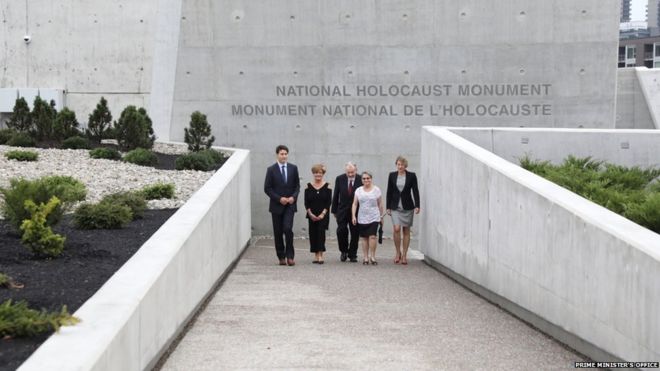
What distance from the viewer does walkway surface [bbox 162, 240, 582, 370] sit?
7.23 m

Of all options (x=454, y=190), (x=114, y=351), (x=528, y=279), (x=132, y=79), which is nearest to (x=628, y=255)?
(x=528, y=279)

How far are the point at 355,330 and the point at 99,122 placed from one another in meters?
15.4

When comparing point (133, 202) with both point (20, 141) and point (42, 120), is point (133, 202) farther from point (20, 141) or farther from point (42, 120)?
point (42, 120)

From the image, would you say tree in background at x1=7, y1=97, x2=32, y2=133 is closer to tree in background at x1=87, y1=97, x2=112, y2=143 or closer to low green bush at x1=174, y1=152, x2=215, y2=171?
tree in background at x1=87, y1=97, x2=112, y2=143

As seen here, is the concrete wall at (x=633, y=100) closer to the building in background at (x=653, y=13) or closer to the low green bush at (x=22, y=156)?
the low green bush at (x=22, y=156)

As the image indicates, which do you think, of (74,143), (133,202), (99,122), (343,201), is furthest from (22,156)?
(133,202)

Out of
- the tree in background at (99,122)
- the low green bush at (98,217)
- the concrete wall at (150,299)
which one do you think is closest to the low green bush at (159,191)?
the concrete wall at (150,299)

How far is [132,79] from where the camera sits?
86.0 ft

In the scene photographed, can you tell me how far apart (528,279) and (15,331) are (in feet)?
15.9

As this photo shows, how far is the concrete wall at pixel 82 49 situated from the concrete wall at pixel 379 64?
290cm

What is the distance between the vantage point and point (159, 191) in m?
14.0

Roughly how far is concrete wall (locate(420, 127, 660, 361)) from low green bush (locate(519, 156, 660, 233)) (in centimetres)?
83

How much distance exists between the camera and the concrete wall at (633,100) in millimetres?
24984

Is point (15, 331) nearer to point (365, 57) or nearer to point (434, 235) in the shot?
point (434, 235)
